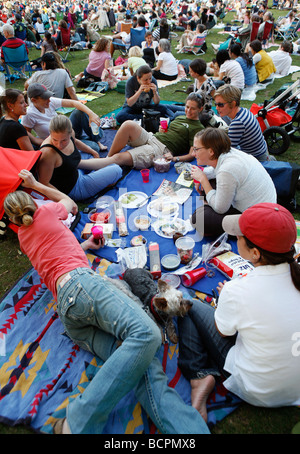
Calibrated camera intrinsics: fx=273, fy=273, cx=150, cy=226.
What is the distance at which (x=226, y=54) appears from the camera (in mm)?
6742

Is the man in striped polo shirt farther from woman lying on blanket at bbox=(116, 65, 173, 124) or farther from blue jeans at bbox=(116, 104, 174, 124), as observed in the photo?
blue jeans at bbox=(116, 104, 174, 124)

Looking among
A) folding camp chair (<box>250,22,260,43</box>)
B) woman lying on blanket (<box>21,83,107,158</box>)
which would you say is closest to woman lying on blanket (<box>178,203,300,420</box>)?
woman lying on blanket (<box>21,83,107,158</box>)

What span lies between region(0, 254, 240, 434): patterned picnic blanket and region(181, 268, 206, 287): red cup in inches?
27.0

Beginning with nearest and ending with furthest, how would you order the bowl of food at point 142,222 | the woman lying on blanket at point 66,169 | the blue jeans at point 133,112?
the woman lying on blanket at point 66,169 → the bowl of food at point 142,222 → the blue jeans at point 133,112

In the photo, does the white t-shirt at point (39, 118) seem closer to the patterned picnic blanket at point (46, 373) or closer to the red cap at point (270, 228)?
the patterned picnic blanket at point (46, 373)

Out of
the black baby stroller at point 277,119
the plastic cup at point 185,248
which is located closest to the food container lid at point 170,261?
the plastic cup at point 185,248

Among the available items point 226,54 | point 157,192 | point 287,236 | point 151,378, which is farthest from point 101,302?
point 226,54

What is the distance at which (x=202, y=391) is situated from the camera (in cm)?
205

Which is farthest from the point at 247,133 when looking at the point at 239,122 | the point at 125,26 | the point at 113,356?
the point at 125,26

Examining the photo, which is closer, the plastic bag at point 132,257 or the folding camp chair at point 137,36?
the plastic bag at point 132,257

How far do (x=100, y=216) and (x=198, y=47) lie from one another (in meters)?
11.1

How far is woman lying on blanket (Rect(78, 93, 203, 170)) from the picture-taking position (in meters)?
4.44

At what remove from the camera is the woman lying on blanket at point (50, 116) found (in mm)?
4086

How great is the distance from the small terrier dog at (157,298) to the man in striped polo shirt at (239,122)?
245cm
